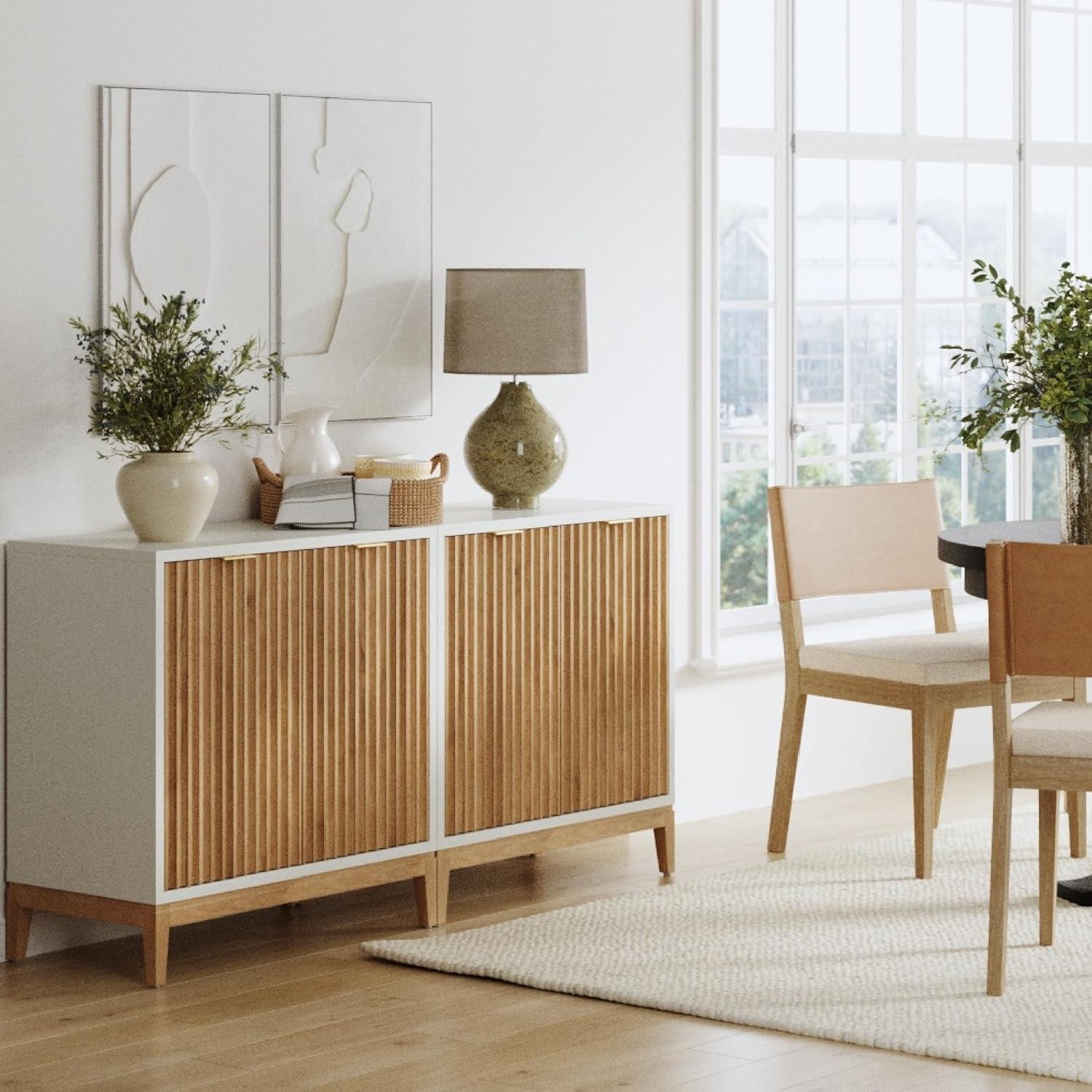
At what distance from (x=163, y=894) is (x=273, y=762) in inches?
13.9

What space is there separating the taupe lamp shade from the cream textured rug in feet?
4.07

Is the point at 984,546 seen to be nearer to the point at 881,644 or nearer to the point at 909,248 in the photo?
the point at 881,644

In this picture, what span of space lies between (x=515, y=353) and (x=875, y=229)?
6.15ft

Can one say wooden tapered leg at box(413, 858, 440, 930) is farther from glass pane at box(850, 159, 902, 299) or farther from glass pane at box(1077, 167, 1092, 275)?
glass pane at box(1077, 167, 1092, 275)

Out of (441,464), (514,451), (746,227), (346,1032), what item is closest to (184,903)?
(346,1032)

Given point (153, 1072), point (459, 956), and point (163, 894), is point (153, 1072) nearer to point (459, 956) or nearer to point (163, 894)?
point (163, 894)

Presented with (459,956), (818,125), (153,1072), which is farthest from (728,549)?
(153,1072)

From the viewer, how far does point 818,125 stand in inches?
241

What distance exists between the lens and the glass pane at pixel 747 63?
5883 mm

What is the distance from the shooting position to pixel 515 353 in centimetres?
482

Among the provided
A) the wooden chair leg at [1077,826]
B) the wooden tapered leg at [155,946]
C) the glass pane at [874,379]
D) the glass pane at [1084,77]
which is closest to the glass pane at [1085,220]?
the glass pane at [1084,77]

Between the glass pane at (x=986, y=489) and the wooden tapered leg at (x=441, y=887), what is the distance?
274 cm

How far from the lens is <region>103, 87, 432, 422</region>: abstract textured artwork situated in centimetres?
443

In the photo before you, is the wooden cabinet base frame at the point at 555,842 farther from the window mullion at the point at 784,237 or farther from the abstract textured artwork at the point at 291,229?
the window mullion at the point at 784,237
